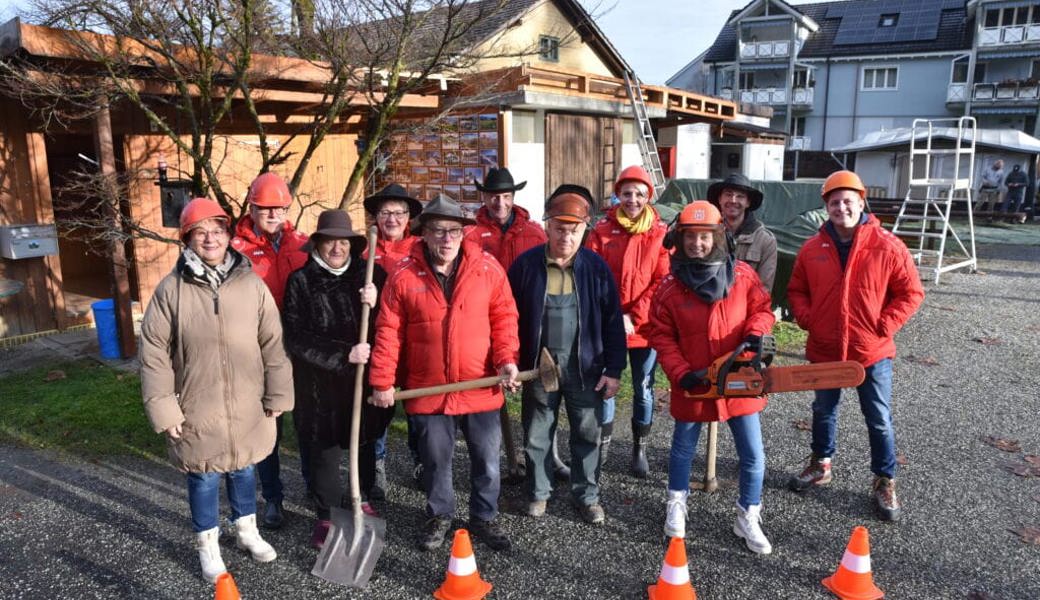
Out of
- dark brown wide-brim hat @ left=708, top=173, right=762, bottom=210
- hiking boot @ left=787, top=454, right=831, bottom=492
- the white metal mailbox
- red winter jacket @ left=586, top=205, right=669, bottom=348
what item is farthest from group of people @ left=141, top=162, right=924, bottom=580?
the white metal mailbox

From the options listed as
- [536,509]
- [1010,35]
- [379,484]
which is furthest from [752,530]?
[1010,35]

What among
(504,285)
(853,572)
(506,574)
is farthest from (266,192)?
(853,572)

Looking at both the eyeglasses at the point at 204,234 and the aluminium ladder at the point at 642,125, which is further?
the aluminium ladder at the point at 642,125

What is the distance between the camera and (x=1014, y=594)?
10.8 feet

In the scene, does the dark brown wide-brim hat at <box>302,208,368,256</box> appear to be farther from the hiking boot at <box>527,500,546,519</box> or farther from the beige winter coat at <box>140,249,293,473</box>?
the hiking boot at <box>527,500,546,519</box>

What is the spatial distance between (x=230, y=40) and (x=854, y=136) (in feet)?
126

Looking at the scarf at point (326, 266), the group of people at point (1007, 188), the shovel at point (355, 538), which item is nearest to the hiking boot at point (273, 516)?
the shovel at point (355, 538)

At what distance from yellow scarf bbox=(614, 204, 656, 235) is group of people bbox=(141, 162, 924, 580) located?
49 centimetres

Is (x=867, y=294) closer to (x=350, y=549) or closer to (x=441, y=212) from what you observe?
(x=441, y=212)

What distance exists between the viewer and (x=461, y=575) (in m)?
3.24

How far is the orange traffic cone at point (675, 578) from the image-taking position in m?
3.11

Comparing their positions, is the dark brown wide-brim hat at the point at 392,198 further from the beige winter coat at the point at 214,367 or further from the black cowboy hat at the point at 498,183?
the beige winter coat at the point at 214,367

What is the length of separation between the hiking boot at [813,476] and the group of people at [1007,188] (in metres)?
21.5

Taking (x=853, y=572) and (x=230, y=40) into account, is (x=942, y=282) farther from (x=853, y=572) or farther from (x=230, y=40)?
(x=230, y=40)
